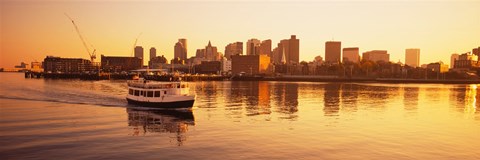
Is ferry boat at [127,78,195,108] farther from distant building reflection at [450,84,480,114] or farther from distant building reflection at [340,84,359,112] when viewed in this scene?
distant building reflection at [450,84,480,114]

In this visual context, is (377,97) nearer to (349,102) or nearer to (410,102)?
(410,102)

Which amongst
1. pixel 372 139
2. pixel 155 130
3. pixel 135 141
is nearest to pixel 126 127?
pixel 155 130

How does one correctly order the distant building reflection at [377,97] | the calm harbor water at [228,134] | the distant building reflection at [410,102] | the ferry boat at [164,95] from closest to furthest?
the calm harbor water at [228,134], the ferry boat at [164,95], the distant building reflection at [410,102], the distant building reflection at [377,97]

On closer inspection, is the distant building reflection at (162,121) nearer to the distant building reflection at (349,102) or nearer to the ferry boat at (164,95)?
the ferry boat at (164,95)

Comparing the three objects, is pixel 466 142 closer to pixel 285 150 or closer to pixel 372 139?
pixel 372 139

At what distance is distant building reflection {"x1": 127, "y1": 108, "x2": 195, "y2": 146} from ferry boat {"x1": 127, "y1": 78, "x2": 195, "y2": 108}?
5.74 ft

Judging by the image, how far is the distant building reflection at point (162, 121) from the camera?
42188mm

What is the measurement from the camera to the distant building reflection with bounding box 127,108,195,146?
42.2 meters

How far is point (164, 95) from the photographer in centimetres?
6212

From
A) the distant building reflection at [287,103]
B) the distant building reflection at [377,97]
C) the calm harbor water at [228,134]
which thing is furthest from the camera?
the distant building reflection at [377,97]

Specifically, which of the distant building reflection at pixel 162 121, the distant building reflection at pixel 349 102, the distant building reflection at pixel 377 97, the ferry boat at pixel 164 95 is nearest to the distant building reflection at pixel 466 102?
the distant building reflection at pixel 377 97

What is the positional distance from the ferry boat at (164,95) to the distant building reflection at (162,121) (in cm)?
175

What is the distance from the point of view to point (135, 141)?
119 feet

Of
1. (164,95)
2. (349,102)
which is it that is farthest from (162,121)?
(349,102)
